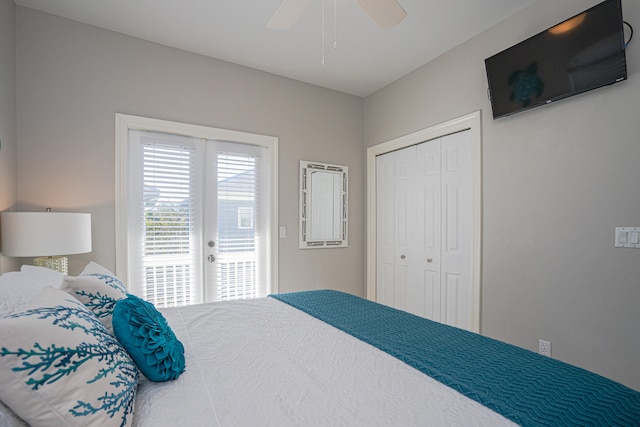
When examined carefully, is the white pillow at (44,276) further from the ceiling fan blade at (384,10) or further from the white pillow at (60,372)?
the ceiling fan blade at (384,10)

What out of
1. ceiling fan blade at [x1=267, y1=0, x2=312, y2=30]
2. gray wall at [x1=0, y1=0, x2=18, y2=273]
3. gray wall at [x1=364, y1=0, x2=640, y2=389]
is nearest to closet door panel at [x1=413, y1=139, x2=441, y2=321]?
gray wall at [x1=364, y1=0, x2=640, y2=389]

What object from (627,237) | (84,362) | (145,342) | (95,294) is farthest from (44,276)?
(627,237)

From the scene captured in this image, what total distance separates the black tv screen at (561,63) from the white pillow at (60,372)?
2648mm

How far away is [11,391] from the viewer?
0.62m

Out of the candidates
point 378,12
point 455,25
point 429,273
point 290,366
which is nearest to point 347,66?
point 455,25

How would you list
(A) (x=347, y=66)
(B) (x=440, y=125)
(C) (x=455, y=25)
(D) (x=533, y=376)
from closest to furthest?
1. (D) (x=533, y=376)
2. (C) (x=455, y=25)
3. (B) (x=440, y=125)
4. (A) (x=347, y=66)

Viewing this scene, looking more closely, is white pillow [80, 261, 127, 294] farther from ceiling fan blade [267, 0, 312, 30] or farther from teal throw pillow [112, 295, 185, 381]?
ceiling fan blade [267, 0, 312, 30]

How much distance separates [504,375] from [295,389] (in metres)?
0.67

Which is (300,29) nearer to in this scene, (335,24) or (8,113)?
(335,24)

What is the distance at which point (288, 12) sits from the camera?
1.74 meters

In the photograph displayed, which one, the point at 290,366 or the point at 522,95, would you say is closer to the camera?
the point at 290,366

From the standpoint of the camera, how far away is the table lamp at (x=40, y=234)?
6.19ft

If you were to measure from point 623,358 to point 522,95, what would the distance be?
5.64ft

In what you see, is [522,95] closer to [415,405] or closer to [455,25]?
[455,25]
